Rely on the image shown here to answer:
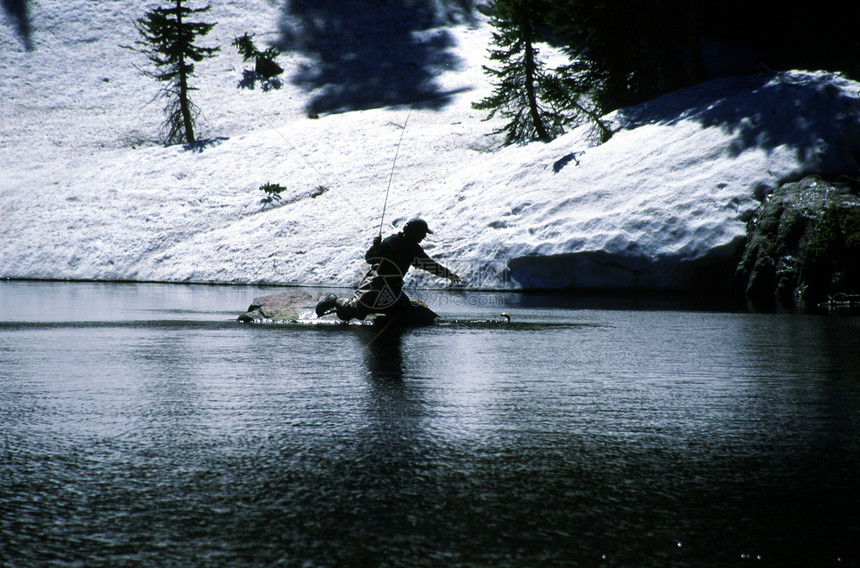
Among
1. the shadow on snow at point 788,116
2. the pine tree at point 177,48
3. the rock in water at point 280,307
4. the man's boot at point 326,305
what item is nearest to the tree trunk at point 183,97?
the pine tree at point 177,48

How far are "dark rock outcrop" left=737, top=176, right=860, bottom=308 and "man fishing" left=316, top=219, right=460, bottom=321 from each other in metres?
7.25

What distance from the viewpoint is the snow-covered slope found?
18.9m

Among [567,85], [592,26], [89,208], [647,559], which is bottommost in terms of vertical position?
[647,559]

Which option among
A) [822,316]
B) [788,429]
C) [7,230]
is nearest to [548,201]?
→ [822,316]

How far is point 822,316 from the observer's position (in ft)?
40.7

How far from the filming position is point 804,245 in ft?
54.2

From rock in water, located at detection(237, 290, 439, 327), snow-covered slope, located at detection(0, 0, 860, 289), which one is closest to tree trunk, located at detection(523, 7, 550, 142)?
snow-covered slope, located at detection(0, 0, 860, 289)

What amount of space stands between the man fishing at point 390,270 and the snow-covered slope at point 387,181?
311 inches

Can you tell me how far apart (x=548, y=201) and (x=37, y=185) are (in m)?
24.3

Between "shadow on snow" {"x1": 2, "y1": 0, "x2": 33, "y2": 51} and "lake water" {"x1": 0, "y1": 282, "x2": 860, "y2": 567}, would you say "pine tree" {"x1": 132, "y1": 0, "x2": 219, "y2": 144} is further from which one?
"lake water" {"x1": 0, "y1": 282, "x2": 860, "y2": 567}

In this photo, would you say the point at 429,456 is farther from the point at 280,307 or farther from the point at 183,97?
the point at 183,97

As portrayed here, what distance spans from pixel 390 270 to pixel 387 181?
18.9m

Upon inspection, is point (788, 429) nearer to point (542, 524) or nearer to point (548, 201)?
point (542, 524)

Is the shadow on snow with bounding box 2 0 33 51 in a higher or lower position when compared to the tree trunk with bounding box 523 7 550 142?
higher
